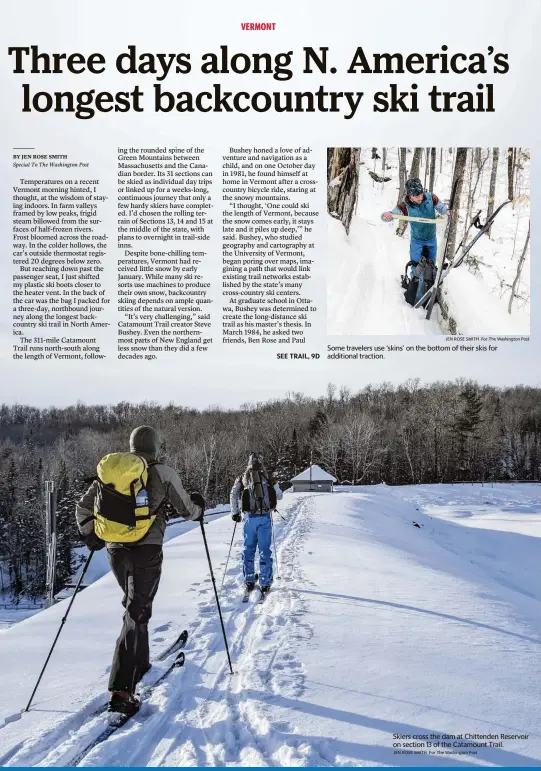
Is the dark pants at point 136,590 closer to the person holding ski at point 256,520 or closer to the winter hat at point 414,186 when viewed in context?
the person holding ski at point 256,520

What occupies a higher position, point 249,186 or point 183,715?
point 249,186

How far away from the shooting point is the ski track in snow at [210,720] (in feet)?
9.27

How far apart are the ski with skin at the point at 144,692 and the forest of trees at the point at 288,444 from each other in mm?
24435

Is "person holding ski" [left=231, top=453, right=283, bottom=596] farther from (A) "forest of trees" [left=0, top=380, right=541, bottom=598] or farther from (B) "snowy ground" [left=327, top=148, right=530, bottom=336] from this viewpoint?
(A) "forest of trees" [left=0, top=380, right=541, bottom=598]

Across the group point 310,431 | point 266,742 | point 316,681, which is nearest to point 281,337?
point 316,681

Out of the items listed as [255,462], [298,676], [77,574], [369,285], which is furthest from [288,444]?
[298,676]

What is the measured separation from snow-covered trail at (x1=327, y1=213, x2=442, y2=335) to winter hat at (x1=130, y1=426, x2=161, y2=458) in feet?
15.4

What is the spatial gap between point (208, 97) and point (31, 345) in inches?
166

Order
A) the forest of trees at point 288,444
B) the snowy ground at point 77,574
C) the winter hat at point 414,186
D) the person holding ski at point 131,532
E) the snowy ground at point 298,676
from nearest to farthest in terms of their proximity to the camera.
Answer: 1. the snowy ground at point 298,676
2. the person holding ski at point 131,532
3. the winter hat at point 414,186
4. the snowy ground at point 77,574
5. the forest of trees at point 288,444

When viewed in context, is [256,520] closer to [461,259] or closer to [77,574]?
[461,259]

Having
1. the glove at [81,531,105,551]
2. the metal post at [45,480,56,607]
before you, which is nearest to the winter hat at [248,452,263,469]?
the glove at [81,531,105,551]

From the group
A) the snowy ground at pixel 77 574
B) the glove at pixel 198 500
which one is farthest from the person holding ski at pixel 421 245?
the snowy ground at pixel 77 574

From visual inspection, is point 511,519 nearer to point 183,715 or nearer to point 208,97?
point 208,97

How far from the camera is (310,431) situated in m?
44.9
